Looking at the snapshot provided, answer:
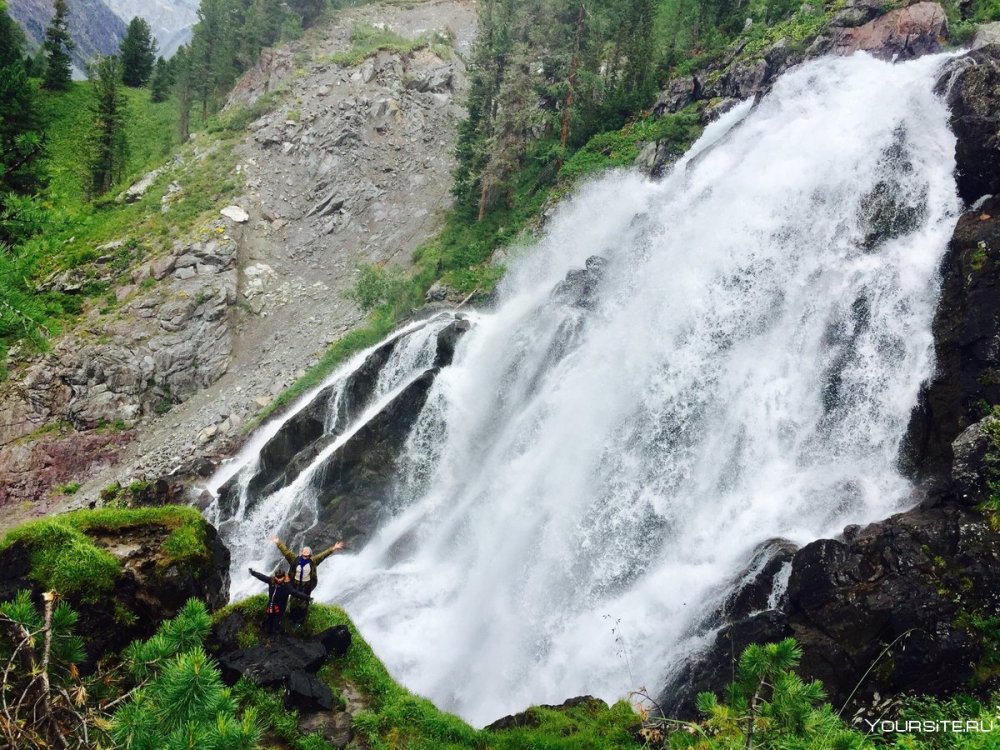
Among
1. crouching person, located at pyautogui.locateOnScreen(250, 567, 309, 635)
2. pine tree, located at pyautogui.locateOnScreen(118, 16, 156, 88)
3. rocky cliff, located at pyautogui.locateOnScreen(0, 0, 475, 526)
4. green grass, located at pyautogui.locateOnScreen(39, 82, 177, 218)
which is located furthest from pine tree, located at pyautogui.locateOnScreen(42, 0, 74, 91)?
crouching person, located at pyautogui.locateOnScreen(250, 567, 309, 635)

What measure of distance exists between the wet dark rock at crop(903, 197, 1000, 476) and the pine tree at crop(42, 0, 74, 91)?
241 ft

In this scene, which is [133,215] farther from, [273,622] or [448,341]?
[273,622]

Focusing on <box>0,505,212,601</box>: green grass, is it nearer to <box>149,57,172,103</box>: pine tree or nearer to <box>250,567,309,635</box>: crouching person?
<box>250,567,309,635</box>: crouching person

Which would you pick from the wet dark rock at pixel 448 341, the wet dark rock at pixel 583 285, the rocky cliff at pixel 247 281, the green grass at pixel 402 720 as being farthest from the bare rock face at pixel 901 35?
the green grass at pixel 402 720

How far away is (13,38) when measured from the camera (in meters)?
53.9

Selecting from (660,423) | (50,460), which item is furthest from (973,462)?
(50,460)

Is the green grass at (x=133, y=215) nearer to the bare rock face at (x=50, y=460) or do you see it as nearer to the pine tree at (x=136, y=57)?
the bare rock face at (x=50, y=460)

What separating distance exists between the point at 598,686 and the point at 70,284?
33304 mm

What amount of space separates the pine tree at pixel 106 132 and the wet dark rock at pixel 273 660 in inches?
1825

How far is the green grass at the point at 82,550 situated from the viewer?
877 centimetres

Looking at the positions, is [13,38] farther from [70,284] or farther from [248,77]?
[70,284]

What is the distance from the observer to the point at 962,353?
14992 millimetres

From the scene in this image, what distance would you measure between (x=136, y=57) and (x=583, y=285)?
72003mm

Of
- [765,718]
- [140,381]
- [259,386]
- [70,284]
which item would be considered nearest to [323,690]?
[765,718]
